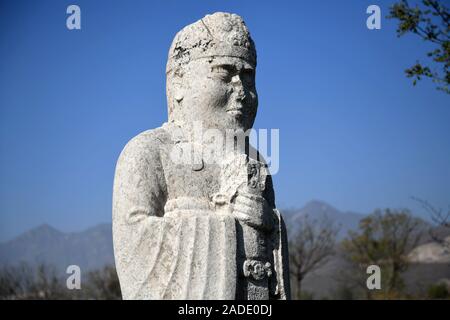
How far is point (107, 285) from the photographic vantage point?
35.0 meters

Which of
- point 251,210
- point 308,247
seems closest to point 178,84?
point 251,210

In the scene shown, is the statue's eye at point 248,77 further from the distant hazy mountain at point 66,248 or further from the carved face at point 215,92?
the distant hazy mountain at point 66,248

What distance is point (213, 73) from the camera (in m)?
6.72

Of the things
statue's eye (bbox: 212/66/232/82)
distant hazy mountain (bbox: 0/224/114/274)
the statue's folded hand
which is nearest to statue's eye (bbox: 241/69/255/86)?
statue's eye (bbox: 212/66/232/82)

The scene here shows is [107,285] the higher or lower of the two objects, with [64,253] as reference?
higher

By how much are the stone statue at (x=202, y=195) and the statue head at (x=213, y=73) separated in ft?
0.03

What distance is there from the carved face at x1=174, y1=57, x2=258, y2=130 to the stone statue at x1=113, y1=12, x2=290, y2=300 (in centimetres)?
1

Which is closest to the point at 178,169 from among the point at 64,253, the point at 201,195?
the point at 201,195

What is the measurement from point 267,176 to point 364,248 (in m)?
30.4

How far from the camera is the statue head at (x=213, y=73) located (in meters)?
6.70

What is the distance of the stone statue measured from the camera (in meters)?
5.97

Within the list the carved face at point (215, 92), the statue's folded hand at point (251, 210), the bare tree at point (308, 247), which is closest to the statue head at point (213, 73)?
the carved face at point (215, 92)
